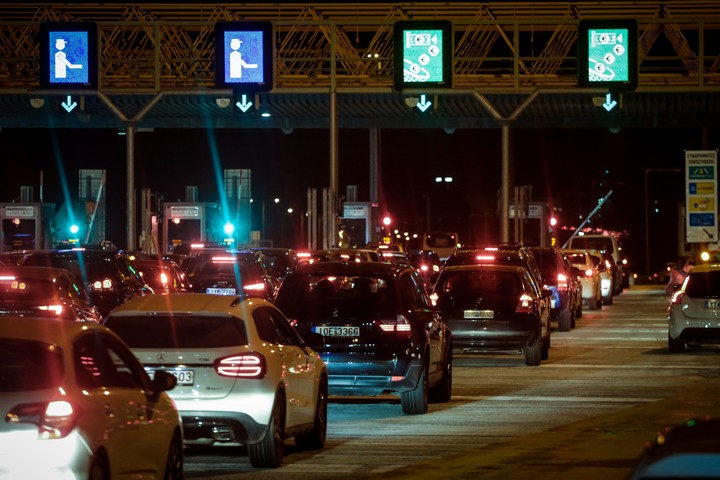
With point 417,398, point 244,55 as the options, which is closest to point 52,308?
point 417,398

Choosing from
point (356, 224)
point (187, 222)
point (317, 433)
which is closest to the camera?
point (317, 433)

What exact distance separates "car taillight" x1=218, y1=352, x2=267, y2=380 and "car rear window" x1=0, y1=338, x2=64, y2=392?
11.5 ft

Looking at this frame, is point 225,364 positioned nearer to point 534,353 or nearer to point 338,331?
point 338,331

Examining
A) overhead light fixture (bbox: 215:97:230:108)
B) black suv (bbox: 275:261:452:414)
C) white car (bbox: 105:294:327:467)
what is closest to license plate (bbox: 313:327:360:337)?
black suv (bbox: 275:261:452:414)

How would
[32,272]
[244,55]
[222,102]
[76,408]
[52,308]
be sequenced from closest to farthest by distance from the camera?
[76,408], [52,308], [32,272], [244,55], [222,102]

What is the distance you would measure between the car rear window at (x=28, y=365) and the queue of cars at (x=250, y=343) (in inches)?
0.5

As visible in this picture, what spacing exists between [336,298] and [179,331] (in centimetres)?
384

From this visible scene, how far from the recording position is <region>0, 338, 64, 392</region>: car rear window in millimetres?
7945

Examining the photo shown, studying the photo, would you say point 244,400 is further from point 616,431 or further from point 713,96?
point 713,96

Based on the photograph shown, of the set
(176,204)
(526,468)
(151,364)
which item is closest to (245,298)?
(151,364)

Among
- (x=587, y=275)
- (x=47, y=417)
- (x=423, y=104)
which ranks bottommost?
(x=587, y=275)

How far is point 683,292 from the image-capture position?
81.0 feet

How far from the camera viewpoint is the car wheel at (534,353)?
72.3 feet

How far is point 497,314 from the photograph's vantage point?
2203cm
